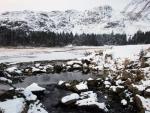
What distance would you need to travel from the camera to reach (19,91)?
81.5 feet

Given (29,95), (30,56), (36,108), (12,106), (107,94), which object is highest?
(12,106)

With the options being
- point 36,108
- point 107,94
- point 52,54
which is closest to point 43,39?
point 52,54

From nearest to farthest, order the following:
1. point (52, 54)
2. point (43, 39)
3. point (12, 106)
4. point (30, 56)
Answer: point (12, 106), point (30, 56), point (52, 54), point (43, 39)

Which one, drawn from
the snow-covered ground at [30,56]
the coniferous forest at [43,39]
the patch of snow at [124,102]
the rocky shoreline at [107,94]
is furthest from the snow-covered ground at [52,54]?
the coniferous forest at [43,39]

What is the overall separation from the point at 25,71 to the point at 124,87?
20.8 metres

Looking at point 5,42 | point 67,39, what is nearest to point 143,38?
point 67,39

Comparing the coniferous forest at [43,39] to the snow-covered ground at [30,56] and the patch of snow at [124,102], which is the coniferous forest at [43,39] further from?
the patch of snow at [124,102]

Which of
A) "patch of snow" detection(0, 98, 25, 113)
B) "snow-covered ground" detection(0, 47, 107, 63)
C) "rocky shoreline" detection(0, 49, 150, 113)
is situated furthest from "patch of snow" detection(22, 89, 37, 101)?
"snow-covered ground" detection(0, 47, 107, 63)

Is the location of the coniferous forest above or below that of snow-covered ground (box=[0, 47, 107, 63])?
above

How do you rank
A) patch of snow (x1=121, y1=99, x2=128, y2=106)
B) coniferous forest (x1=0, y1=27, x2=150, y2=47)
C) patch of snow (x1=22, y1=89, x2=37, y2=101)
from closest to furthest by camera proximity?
1. patch of snow (x1=121, y1=99, x2=128, y2=106)
2. patch of snow (x1=22, y1=89, x2=37, y2=101)
3. coniferous forest (x1=0, y1=27, x2=150, y2=47)

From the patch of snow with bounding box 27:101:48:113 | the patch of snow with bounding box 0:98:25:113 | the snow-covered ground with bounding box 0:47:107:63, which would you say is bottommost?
the snow-covered ground with bounding box 0:47:107:63

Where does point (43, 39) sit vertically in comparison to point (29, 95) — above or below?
above

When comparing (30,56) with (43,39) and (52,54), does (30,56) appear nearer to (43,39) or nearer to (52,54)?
(52,54)

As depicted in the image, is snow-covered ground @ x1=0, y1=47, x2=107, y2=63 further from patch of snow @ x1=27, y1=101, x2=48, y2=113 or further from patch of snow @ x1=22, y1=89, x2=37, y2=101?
patch of snow @ x1=27, y1=101, x2=48, y2=113
